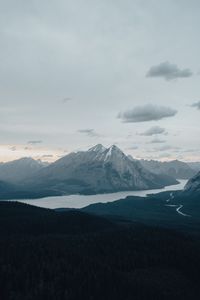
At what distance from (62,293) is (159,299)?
38.3 m

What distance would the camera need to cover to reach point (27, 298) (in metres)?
191

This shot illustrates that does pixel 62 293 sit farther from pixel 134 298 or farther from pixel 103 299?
pixel 134 298

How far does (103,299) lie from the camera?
7840 inches

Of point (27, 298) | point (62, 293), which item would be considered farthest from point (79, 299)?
point (27, 298)

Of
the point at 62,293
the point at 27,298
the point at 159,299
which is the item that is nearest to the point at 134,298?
the point at 159,299

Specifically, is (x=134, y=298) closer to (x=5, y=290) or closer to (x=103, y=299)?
(x=103, y=299)

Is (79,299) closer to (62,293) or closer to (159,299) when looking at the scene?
(62,293)

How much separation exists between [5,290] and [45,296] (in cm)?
1676

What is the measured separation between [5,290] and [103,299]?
38.8 meters

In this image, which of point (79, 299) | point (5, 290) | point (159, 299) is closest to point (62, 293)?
point (79, 299)

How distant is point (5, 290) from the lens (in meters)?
199

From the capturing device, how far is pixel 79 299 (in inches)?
7736

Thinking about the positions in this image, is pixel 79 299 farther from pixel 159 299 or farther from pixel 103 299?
pixel 159 299

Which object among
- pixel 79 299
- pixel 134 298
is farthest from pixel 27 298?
pixel 134 298
